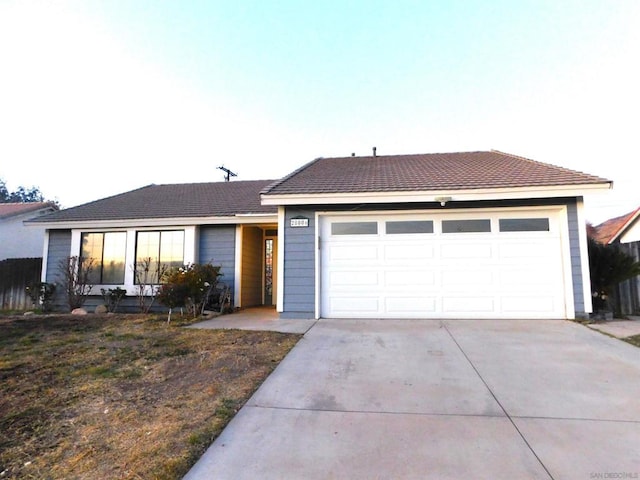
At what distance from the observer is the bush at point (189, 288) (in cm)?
771

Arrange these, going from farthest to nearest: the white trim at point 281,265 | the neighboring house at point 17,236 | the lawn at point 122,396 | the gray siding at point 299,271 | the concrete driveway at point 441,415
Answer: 1. the neighboring house at point 17,236
2. the white trim at point 281,265
3. the gray siding at point 299,271
4. the lawn at point 122,396
5. the concrete driveway at point 441,415

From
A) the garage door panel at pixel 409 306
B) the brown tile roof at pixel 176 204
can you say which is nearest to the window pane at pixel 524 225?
the garage door panel at pixel 409 306

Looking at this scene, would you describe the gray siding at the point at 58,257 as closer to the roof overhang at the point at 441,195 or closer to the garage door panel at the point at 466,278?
the roof overhang at the point at 441,195

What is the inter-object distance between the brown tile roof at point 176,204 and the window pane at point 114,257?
1.97 feet

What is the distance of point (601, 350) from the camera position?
16.4ft

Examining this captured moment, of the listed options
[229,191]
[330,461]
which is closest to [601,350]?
[330,461]

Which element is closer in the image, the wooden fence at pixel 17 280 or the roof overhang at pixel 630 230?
the wooden fence at pixel 17 280

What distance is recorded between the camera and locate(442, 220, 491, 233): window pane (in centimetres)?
740

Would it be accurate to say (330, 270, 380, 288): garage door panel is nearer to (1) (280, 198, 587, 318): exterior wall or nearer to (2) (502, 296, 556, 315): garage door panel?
(1) (280, 198, 587, 318): exterior wall

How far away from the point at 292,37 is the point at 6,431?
33.9 ft

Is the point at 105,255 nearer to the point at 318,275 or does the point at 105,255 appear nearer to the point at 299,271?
the point at 299,271

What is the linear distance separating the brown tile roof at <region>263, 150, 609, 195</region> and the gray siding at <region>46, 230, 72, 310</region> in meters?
7.30

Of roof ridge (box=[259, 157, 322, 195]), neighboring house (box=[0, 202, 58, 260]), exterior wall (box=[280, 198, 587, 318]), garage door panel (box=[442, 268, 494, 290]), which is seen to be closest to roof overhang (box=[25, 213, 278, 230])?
roof ridge (box=[259, 157, 322, 195])

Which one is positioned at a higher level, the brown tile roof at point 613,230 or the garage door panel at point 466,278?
the brown tile roof at point 613,230
